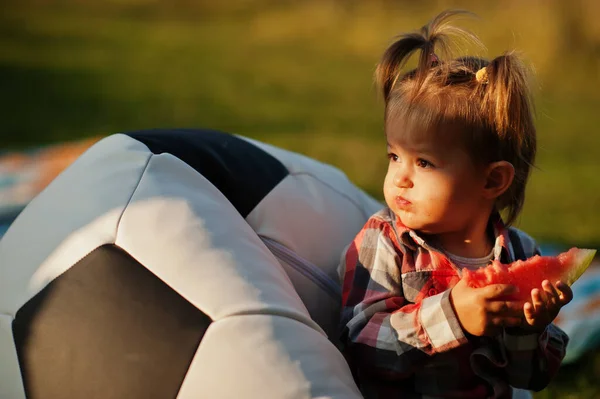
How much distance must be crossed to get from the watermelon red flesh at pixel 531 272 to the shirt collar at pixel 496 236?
0.27 meters

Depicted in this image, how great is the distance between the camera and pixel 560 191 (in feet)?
26.4

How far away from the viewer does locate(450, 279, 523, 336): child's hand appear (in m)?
2.13

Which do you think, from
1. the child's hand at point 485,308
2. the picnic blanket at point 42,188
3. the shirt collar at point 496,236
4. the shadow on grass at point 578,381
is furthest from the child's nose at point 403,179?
the picnic blanket at point 42,188

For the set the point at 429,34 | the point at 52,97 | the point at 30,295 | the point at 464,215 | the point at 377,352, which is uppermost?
the point at 429,34

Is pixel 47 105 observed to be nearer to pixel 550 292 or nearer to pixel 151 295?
pixel 151 295

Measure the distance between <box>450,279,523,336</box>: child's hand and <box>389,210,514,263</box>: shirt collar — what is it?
0.27 m

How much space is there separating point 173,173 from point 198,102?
8.77m

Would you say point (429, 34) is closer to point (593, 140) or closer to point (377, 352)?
point (377, 352)

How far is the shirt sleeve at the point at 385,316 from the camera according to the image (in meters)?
2.26

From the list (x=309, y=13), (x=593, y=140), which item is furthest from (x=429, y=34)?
(x=309, y=13)

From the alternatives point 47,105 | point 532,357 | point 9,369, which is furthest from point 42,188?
point 47,105

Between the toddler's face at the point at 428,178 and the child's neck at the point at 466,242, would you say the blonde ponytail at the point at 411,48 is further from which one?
the child's neck at the point at 466,242

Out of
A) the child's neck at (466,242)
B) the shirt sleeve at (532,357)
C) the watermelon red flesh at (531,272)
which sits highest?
the watermelon red flesh at (531,272)

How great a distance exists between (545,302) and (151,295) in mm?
962
